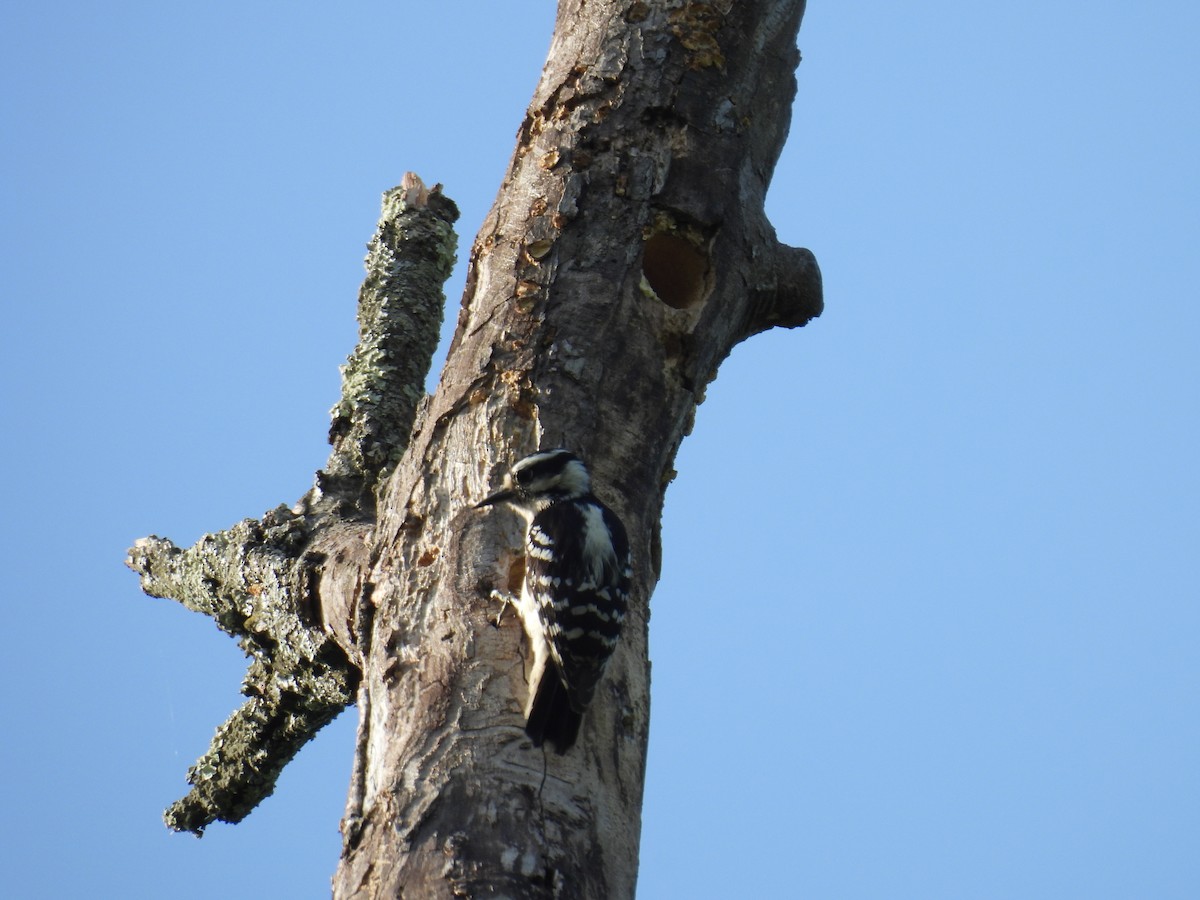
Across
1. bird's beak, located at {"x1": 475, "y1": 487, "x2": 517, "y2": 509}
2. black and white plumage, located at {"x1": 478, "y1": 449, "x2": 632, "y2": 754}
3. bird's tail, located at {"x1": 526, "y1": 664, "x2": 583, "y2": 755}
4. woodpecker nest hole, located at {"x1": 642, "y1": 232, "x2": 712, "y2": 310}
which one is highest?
woodpecker nest hole, located at {"x1": 642, "y1": 232, "x2": 712, "y2": 310}

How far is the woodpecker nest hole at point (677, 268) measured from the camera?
4.42 meters

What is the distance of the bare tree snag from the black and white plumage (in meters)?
0.07

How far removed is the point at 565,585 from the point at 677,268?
4.54 feet

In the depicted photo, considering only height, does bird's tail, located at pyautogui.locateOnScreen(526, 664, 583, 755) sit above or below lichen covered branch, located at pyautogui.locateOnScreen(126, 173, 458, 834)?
below

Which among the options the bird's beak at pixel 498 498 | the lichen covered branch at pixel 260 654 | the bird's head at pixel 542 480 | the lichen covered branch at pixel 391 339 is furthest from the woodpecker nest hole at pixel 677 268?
the lichen covered branch at pixel 260 654

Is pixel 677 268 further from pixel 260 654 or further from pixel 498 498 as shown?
pixel 260 654

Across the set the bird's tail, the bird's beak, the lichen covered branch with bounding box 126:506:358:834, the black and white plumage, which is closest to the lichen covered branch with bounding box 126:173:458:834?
the lichen covered branch with bounding box 126:506:358:834

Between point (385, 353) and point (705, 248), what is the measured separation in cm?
130

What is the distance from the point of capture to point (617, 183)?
4395 mm

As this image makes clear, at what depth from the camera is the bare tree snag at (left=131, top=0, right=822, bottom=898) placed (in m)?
3.17

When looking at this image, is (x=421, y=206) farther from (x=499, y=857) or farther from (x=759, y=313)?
(x=499, y=857)

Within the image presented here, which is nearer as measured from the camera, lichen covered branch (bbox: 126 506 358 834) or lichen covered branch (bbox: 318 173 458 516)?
lichen covered branch (bbox: 126 506 358 834)

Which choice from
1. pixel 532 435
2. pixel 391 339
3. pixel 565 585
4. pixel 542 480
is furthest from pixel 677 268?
pixel 565 585

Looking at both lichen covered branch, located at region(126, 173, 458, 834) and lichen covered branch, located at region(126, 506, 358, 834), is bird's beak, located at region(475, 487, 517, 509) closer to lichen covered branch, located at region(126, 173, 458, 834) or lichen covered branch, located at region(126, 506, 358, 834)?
lichen covered branch, located at region(126, 173, 458, 834)
